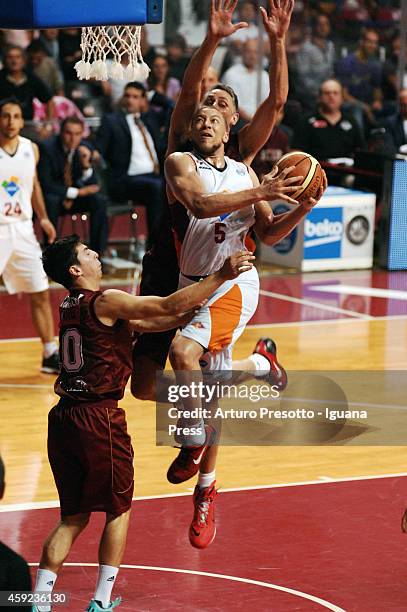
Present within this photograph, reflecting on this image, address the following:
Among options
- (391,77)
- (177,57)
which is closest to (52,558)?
(177,57)

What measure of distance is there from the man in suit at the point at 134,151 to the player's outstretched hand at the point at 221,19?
723 cm

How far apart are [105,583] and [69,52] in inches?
420

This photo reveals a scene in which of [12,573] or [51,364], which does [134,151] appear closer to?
[51,364]

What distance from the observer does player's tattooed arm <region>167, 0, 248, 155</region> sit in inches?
260

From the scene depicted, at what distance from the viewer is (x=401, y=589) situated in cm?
628

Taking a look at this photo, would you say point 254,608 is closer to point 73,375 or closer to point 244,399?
point 73,375

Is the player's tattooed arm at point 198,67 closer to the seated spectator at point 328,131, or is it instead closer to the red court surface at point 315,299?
the red court surface at point 315,299

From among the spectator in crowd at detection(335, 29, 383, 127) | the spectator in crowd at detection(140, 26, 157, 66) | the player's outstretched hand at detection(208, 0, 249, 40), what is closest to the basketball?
the player's outstretched hand at detection(208, 0, 249, 40)

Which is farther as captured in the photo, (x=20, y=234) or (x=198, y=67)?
(x=20, y=234)

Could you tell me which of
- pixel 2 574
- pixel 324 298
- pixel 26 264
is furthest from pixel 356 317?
pixel 2 574

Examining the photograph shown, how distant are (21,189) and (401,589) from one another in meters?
5.09

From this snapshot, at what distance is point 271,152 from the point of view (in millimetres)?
14500

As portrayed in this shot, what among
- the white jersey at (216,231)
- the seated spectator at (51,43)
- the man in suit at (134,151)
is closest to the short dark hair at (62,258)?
the white jersey at (216,231)

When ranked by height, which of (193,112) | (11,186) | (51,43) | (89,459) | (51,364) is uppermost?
(193,112)
